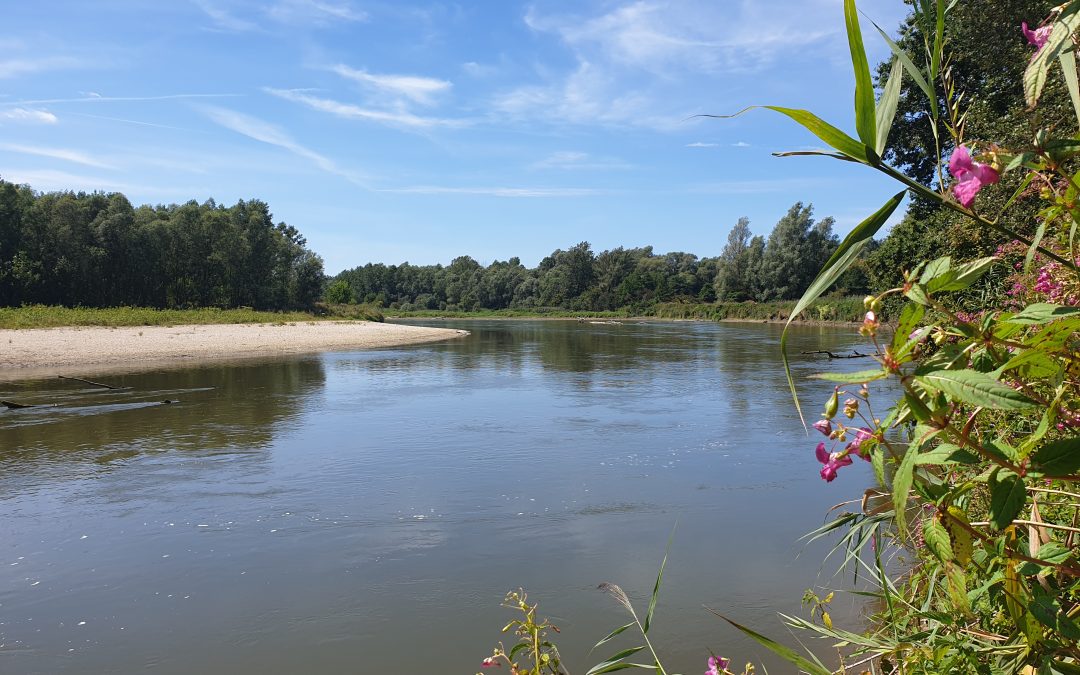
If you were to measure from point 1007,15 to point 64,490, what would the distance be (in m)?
16.5

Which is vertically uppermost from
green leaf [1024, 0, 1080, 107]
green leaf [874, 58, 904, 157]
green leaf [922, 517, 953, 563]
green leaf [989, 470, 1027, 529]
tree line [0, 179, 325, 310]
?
tree line [0, 179, 325, 310]

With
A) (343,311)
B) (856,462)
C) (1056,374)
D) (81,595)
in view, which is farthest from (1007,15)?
(343,311)

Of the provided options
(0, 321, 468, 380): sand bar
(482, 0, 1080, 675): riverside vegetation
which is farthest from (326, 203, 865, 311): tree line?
(482, 0, 1080, 675): riverside vegetation

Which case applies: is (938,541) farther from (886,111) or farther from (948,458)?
(886,111)

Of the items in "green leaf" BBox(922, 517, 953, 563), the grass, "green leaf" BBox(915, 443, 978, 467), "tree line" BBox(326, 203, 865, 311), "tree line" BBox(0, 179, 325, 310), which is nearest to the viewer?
"green leaf" BBox(915, 443, 978, 467)

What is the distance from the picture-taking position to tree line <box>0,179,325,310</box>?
45.0m

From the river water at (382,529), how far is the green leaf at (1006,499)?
311 cm

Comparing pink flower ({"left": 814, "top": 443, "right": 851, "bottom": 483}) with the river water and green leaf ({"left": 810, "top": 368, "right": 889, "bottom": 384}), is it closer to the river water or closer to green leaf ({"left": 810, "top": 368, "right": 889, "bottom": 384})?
green leaf ({"left": 810, "top": 368, "right": 889, "bottom": 384})

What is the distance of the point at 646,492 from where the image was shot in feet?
24.6

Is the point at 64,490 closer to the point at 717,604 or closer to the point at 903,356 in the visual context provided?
the point at 717,604

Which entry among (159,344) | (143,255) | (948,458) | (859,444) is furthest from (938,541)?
(143,255)

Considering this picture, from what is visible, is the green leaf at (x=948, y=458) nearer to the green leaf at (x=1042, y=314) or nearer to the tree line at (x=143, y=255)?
the green leaf at (x=1042, y=314)

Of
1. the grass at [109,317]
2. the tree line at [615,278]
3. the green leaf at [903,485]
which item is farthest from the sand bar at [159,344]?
the tree line at [615,278]

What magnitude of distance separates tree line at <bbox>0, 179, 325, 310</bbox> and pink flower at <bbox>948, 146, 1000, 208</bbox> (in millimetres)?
52700
